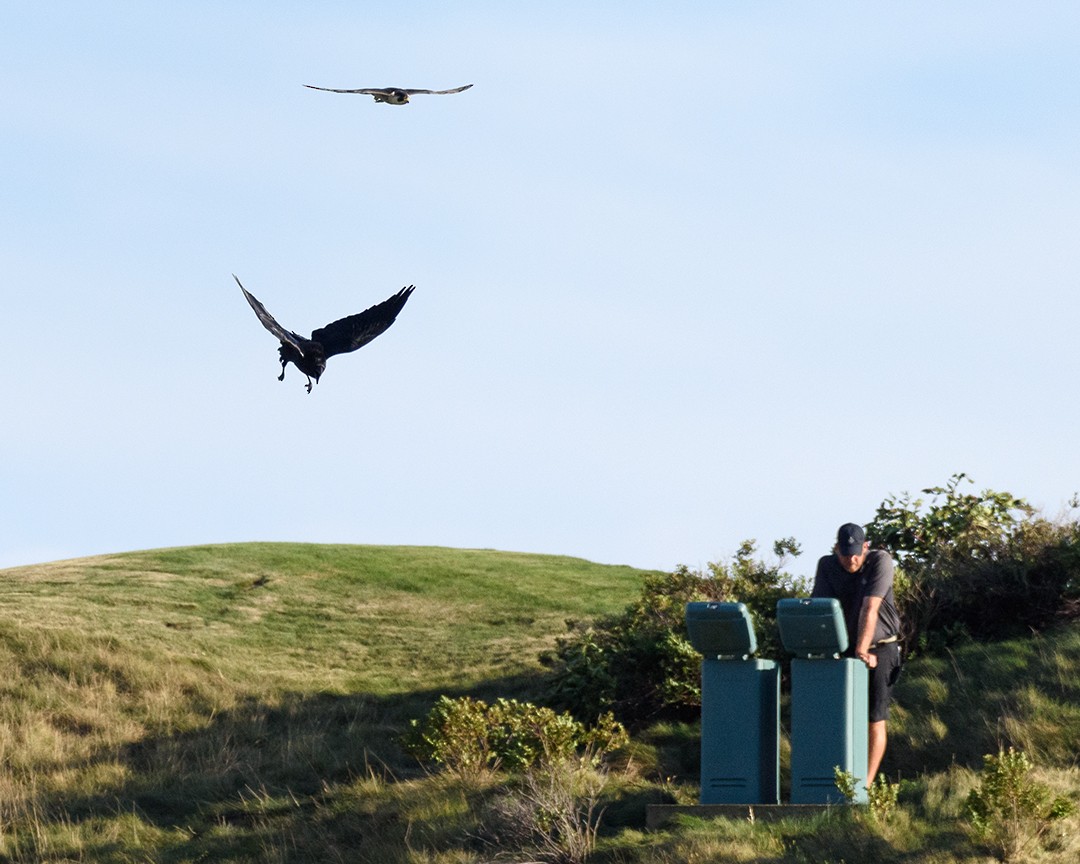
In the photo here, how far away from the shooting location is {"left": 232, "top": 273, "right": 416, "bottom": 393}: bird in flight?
11844 mm

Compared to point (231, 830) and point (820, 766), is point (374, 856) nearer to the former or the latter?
point (231, 830)

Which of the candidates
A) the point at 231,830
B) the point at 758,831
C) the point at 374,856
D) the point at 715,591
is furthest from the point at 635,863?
the point at 715,591

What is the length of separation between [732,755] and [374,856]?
2879 mm

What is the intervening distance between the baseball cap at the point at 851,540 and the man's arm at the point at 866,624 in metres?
0.36

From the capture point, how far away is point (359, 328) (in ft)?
43.5

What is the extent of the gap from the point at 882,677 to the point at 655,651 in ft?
16.4

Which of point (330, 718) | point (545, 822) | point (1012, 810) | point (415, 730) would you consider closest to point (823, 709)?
point (1012, 810)

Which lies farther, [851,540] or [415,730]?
[415,730]

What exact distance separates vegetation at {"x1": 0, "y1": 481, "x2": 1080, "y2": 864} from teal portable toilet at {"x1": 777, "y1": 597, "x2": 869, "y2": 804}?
465 millimetres

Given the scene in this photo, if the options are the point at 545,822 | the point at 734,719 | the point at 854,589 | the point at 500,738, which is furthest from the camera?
the point at 500,738

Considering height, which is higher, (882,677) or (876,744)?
(882,677)

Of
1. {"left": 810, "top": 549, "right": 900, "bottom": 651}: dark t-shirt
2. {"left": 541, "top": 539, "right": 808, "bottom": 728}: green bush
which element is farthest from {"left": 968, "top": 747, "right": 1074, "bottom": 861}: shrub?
{"left": 541, "top": 539, "right": 808, "bottom": 728}: green bush

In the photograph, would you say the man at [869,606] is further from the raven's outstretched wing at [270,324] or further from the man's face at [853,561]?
the raven's outstretched wing at [270,324]

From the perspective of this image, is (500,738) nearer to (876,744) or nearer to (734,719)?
(734,719)
